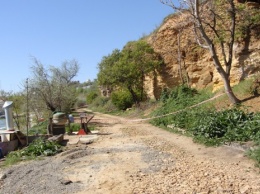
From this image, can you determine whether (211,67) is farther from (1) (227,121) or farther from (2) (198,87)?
(1) (227,121)

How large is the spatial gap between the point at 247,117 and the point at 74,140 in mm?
5809

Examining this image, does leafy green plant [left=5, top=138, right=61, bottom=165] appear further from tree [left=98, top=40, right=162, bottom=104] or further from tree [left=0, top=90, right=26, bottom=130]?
tree [left=98, top=40, right=162, bottom=104]

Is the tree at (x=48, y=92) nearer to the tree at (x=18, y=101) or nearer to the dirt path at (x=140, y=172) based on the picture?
the tree at (x=18, y=101)

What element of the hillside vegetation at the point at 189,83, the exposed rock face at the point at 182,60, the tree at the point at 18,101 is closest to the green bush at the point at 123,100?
the hillside vegetation at the point at 189,83

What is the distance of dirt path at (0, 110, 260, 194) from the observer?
5379 mm

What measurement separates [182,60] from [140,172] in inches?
604

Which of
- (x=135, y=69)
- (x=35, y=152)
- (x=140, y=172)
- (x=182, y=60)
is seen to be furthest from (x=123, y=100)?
(x=140, y=172)

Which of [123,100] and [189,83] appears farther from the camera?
[123,100]

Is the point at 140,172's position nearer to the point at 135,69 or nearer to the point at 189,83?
the point at 189,83

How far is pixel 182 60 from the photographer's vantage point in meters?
20.9

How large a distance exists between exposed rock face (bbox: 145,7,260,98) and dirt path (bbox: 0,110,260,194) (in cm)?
862

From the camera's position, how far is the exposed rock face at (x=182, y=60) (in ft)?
55.3

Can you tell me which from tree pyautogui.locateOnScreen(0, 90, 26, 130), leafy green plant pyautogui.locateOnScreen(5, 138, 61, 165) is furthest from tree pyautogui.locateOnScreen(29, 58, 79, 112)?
leafy green plant pyautogui.locateOnScreen(5, 138, 61, 165)

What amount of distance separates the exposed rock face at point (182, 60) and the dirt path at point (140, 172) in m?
8.62
